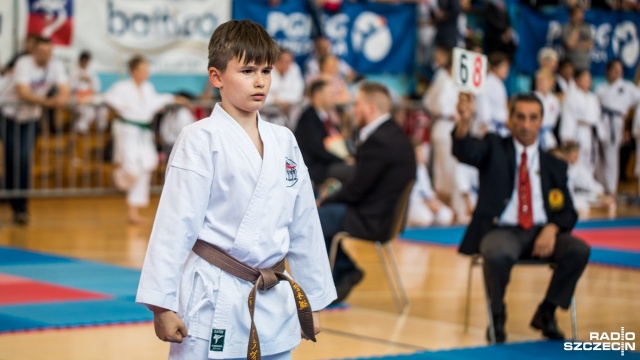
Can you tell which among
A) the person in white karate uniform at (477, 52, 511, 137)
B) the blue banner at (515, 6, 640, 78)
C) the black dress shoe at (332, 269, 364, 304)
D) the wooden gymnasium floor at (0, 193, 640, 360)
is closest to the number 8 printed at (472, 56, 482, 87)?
the wooden gymnasium floor at (0, 193, 640, 360)

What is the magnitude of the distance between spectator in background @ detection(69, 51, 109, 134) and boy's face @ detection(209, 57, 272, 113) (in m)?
9.74

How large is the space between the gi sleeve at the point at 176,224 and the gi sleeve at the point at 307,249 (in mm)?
353

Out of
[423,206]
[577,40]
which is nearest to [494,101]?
[423,206]

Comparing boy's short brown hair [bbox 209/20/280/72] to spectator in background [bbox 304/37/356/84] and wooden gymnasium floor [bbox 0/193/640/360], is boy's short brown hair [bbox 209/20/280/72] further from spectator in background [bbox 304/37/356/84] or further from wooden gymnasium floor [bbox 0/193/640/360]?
spectator in background [bbox 304/37/356/84]

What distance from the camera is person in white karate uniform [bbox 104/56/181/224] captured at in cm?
1153

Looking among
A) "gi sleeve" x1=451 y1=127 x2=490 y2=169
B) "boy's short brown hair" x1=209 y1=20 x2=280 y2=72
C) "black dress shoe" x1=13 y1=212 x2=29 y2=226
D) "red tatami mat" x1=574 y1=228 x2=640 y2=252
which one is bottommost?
"black dress shoe" x1=13 y1=212 x2=29 y2=226

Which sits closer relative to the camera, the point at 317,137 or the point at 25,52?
the point at 317,137

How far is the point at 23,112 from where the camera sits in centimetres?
1165

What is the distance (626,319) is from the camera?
7121 millimetres

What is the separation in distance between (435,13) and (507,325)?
9611 millimetres

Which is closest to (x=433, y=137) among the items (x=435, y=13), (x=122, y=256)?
(x=435, y=13)

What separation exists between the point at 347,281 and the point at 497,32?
941 cm

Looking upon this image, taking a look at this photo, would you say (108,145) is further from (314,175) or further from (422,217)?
(314,175)

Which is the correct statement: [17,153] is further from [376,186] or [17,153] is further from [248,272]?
[248,272]
